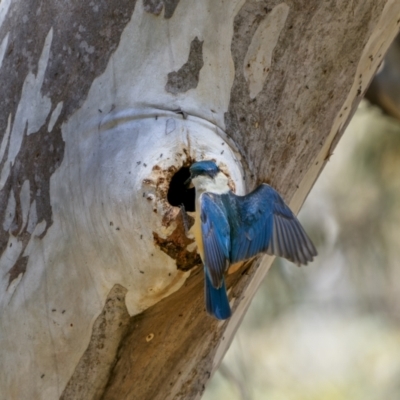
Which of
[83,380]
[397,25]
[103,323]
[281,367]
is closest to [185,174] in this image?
[103,323]

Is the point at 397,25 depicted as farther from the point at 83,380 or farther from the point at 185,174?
the point at 83,380

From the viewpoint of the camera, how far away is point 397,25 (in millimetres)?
1532

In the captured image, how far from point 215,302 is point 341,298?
392 cm

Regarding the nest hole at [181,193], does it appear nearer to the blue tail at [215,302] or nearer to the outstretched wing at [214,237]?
the outstretched wing at [214,237]

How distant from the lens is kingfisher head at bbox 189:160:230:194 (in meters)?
1.19

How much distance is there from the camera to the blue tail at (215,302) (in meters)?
1.23

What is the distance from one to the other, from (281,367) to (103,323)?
3.81 m

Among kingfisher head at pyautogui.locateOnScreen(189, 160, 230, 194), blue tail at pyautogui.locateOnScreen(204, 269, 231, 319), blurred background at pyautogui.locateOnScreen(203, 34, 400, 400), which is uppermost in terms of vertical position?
kingfisher head at pyautogui.locateOnScreen(189, 160, 230, 194)

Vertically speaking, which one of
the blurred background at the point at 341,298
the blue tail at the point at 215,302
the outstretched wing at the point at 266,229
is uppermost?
the outstretched wing at the point at 266,229

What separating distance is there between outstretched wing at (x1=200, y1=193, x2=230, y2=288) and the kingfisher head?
0.05 metres

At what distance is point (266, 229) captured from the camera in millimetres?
1393

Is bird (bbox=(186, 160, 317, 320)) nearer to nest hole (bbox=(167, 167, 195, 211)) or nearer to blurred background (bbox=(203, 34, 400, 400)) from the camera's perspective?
nest hole (bbox=(167, 167, 195, 211))

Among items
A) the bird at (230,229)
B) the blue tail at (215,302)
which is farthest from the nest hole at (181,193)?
the blue tail at (215,302)

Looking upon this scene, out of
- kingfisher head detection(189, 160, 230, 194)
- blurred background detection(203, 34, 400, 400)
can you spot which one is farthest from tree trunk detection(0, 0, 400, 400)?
blurred background detection(203, 34, 400, 400)
